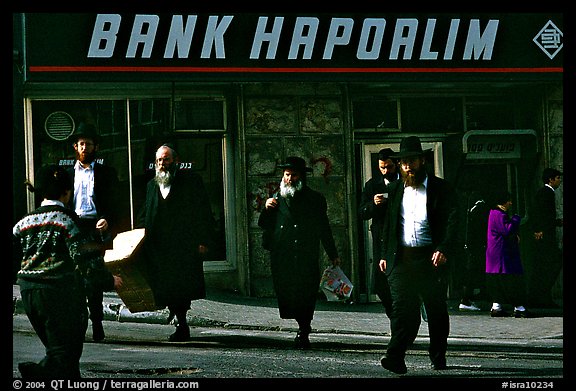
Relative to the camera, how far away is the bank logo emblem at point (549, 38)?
1447cm

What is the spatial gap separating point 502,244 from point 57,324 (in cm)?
740

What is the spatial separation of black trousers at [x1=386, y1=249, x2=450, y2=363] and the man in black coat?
2.49 m

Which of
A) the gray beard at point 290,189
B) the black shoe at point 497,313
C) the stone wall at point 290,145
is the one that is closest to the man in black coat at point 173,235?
the gray beard at point 290,189

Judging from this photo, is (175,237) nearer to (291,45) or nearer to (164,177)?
(164,177)

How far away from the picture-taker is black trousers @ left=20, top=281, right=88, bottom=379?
7.67m

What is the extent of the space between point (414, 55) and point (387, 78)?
0.50 meters

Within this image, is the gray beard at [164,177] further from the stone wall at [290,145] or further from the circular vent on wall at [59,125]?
the stone wall at [290,145]

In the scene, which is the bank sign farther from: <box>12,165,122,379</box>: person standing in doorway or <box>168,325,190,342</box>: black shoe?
<box>12,165,122,379</box>: person standing in doorway


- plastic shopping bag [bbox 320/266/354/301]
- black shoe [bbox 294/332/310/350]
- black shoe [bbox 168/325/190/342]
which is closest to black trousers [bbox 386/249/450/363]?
black shoe [bbox 294/332/310/350]

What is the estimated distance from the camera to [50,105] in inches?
545

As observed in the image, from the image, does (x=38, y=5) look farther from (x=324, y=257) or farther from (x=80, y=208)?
(x=324, y=257)

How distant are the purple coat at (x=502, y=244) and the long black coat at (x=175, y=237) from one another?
4.43 metres

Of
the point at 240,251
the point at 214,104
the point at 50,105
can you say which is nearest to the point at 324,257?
the point at 240,251

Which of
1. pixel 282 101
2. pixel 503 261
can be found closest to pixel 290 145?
pixel 282 101
